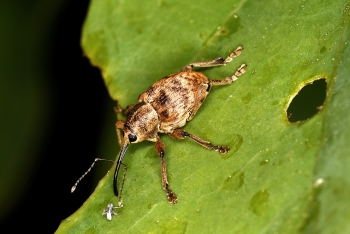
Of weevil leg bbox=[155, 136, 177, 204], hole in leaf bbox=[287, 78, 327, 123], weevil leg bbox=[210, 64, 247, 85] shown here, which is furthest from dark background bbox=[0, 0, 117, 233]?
hole in leaf bbox=[287, 78, 327, 123]

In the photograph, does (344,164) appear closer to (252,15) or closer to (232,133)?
(232,133)

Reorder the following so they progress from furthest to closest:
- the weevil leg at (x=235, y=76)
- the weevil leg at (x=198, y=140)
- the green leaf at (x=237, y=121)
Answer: the weevil leg at (x=235, y=76) < the weevil leg at (x=198, y=140) < the green leaf at (x=237, y=121)

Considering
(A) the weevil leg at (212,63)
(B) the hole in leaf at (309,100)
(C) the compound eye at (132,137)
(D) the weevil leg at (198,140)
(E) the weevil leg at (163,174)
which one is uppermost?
(B) the hole in leaf at (309,100)

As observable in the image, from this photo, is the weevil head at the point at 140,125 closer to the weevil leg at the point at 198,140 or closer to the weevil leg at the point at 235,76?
the weevil leg at the point at 198,140

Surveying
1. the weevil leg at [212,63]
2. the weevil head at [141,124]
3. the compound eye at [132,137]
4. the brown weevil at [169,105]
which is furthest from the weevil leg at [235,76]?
the compound eye at [132,137]

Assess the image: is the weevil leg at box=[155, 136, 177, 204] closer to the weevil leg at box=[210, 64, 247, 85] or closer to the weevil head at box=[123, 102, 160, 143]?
the weevil head at box=[123, 102, 160, 143]

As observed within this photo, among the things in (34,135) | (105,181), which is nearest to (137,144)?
(105,181)

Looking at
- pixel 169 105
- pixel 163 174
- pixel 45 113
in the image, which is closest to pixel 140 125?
pixel 169 105

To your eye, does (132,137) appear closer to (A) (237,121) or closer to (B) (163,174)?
(B) (163,174)
